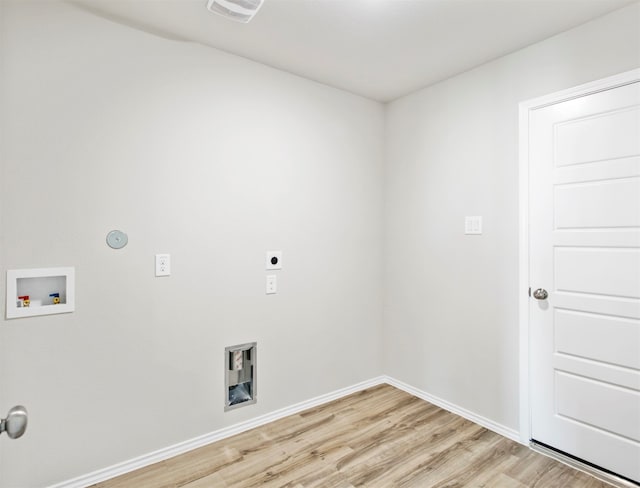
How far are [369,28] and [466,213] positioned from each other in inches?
56.5

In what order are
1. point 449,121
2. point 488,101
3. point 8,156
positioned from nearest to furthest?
point 8,156
point 488,101
point 449,121

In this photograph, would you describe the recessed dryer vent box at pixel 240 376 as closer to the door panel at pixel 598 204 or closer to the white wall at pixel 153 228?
the white wall at pixel 153 228

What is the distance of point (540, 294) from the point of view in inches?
88.9

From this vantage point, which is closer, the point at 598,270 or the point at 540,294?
the point at 598,270

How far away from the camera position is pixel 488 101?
2.52 m

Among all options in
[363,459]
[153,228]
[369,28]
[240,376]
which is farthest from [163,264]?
[369,28]

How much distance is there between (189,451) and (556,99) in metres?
3.12

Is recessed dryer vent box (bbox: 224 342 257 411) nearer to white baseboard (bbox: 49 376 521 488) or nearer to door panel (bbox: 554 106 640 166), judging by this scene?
white baseboard (bbox: 49 376 521 488)

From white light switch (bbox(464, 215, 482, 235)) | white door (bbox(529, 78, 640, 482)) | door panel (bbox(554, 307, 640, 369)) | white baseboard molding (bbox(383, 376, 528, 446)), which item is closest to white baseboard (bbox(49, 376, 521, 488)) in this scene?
white baseboard molding (bbox(383, 376, 528, 446))

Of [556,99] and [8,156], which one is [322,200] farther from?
[8,156]

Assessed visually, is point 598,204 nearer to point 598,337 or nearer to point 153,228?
point 598,337

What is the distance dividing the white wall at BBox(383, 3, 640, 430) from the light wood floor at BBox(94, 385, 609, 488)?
31cm

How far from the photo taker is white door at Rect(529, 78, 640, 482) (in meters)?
1.91

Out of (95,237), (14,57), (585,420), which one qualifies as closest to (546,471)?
(585,420)
